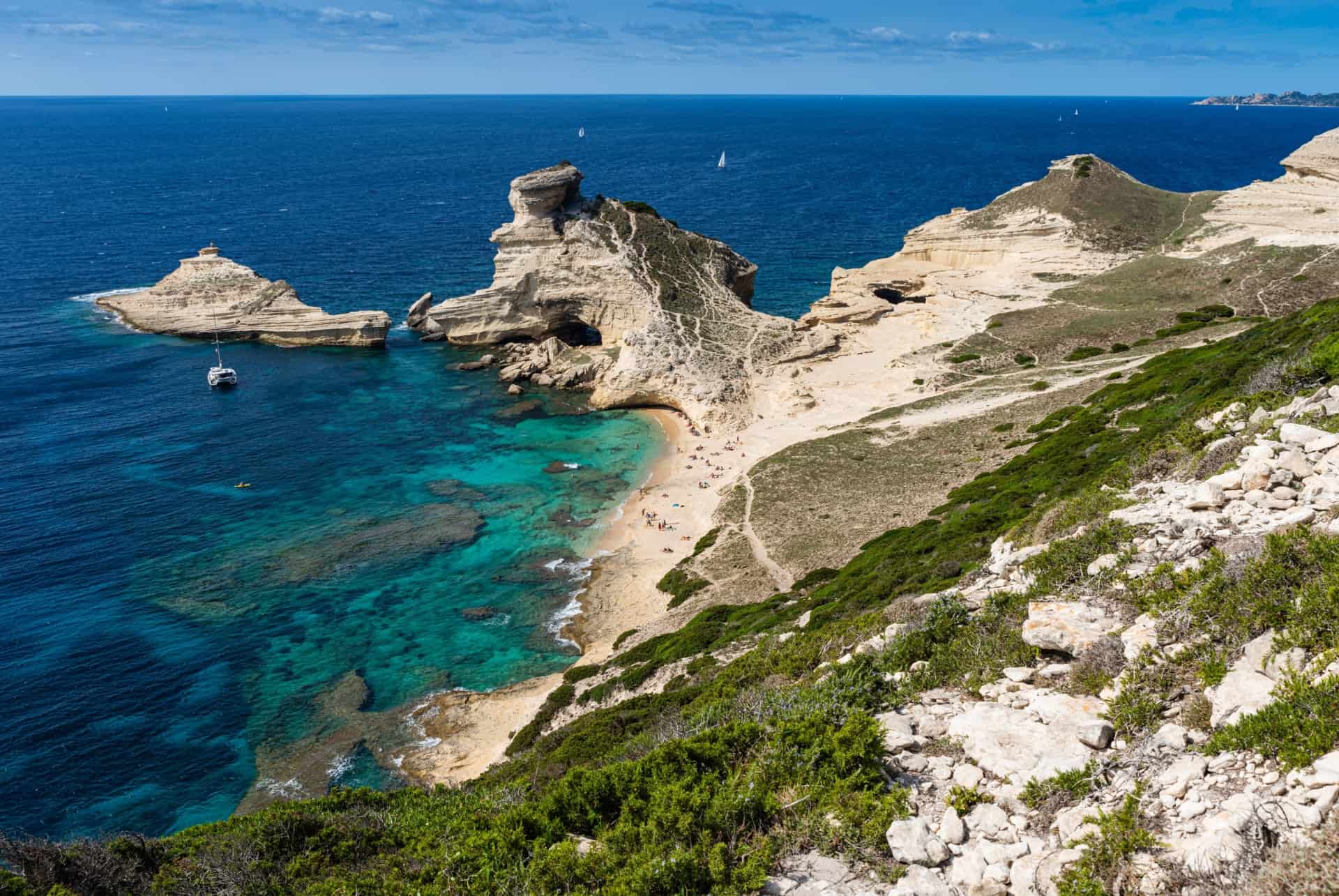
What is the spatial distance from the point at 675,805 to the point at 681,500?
3680 cm

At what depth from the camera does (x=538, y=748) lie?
23.9 meters

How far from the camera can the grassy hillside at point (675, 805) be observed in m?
10.5

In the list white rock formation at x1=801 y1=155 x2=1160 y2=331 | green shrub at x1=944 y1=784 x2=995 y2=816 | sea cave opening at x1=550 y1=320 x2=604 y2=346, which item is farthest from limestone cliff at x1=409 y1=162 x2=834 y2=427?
green shrub at x1=944 y1=784 x2=995 y2=816

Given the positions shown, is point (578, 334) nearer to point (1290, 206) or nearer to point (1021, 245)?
point (1021, 245)

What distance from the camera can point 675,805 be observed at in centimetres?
1125

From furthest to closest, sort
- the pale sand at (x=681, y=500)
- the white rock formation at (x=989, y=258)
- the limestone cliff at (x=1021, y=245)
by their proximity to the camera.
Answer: the limestone cliff at (x=1021, y=245) → the white rock formation at (x=989, y=258) → the pale sand at (x=681, y=500)

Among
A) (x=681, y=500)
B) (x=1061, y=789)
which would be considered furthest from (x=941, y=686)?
(x=681, y=500)

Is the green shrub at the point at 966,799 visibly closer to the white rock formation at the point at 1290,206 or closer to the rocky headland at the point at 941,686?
the rocky headland at the point at 941,686

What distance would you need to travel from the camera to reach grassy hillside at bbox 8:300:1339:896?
10477 millimetres

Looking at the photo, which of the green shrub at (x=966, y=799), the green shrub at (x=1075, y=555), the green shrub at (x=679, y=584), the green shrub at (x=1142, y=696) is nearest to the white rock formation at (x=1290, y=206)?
the green shrub at (x=679, y=584)

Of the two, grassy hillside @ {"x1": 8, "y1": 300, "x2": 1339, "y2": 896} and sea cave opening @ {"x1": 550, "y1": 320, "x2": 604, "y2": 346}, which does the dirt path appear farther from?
sea cave opening @ {"x1": 550, "y1": 320, "x2": 604, "y2": 346}

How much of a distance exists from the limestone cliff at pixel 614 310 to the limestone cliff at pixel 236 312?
7.65m

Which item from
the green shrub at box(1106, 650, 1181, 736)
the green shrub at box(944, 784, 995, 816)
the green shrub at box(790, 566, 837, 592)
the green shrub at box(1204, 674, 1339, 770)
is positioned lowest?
the green shrub at box(790, 566, 837, 592)

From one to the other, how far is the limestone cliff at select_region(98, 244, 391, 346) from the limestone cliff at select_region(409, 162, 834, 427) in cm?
765
